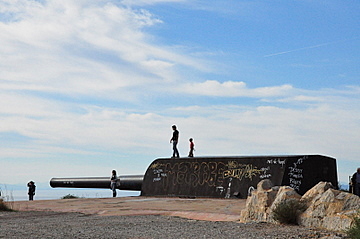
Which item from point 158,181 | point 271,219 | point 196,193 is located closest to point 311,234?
point 271,219

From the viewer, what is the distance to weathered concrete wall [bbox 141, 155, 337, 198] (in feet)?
62.4

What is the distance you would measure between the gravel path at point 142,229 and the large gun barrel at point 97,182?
1172 cm

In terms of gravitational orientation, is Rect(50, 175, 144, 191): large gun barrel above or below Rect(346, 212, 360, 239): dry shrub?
above

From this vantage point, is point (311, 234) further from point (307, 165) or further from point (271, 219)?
point (307, 165)

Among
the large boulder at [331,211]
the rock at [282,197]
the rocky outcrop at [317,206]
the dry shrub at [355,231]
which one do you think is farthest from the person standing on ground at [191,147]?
the dry shrub at [355,231]

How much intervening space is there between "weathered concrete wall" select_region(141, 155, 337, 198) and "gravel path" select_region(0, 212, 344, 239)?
6.64 metres

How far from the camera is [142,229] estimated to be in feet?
36.4

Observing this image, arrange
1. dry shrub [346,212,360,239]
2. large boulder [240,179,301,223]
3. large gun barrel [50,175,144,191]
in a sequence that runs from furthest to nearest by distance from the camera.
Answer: large gun barrel [50,175,144,191], large boulder [240,179,301,223], dry shrub [346,212,360,239]

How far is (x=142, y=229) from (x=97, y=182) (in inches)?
728

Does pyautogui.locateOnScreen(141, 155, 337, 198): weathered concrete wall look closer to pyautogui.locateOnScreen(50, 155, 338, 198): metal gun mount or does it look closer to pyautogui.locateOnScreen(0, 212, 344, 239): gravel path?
pyautogui.locateOnScreen(50, 155, 338, 198): metal gun mount

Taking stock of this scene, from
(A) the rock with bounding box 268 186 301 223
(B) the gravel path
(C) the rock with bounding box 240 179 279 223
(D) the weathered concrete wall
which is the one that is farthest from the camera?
(D) the weathered concrete wall

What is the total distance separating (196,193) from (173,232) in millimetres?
10694

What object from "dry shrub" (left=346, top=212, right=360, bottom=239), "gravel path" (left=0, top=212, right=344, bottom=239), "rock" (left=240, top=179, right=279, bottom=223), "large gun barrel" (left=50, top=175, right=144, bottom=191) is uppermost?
"large gun barrel" (left=50, top=175, right=144, bottom=191)

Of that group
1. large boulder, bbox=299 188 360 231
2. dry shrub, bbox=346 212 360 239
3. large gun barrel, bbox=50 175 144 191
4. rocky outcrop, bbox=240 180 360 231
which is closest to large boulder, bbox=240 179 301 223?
rocky outcrop, bbox=240 180 360 231
